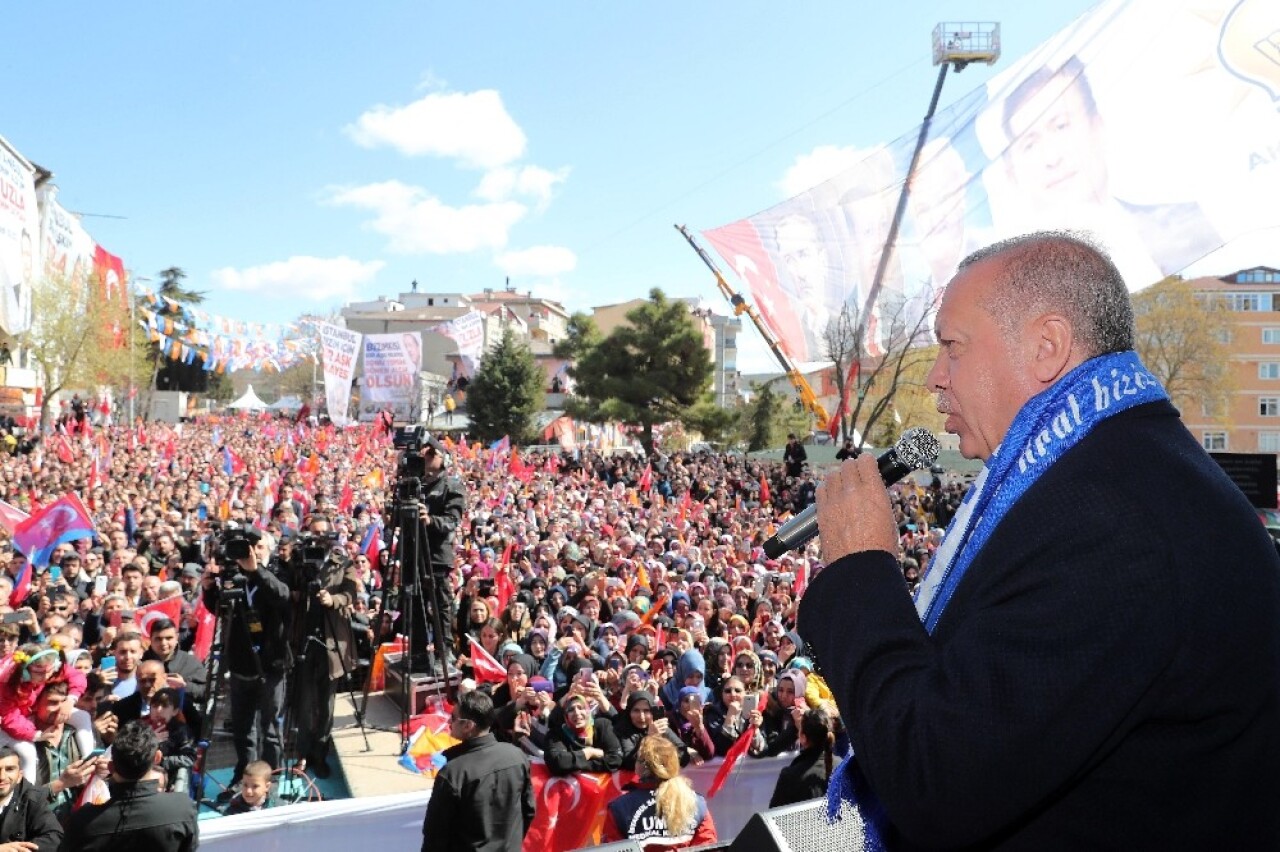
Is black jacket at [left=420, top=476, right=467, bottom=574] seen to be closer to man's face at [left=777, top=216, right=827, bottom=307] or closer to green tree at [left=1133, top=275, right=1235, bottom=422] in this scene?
man's face at [left=777, top=216, right=827, bottom=307]

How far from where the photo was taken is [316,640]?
7.06m

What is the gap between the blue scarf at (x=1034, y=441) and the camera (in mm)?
1094

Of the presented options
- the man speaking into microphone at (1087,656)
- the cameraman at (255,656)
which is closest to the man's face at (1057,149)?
the cameraman at (255,656)

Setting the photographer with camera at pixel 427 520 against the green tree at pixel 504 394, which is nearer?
the photographer with camera at pixel 427 520

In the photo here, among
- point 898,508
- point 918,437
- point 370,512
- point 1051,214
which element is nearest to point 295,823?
point 918,437

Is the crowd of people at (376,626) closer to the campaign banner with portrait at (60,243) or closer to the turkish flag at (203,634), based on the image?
the turkish flag at (203,634)

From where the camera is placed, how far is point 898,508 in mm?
20281

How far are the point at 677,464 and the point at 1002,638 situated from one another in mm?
25817

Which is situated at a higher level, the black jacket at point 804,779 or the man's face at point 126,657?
the man's face at point 126,657

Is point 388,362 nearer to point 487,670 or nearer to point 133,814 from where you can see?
point 487,670

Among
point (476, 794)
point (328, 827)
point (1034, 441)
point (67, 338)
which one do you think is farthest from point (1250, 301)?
point (1034, 441)

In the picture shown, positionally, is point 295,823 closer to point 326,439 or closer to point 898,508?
point 898,508

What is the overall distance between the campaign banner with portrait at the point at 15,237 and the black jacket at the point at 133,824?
29.9 metres

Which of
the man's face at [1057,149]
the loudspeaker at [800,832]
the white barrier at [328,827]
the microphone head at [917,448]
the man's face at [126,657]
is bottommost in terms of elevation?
the white barrier at [328,827]
